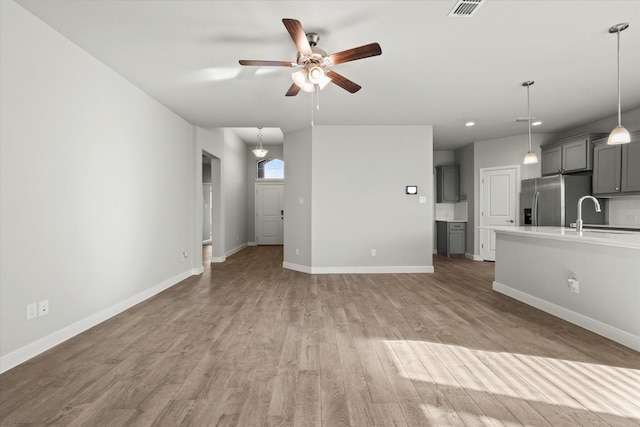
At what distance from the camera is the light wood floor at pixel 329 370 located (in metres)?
A: 1.84

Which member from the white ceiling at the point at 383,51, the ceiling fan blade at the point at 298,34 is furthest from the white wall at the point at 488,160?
the ceiling fan blade at the point at 298,34

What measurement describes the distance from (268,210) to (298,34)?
8.27 meters

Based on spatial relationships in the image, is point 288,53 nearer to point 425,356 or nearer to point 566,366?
point 425,356

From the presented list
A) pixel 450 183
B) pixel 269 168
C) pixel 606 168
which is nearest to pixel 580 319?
pixel 606 168

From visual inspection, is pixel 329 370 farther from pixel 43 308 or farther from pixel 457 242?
pixel 457 242

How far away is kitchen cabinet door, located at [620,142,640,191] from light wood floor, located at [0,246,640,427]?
108 inches

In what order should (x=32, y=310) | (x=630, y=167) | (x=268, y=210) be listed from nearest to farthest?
(x=32, y=310), (x=630, y=167), (x=268, y=210)

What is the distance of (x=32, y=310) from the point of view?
259 cm

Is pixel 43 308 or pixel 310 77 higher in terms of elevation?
pixel 310 77

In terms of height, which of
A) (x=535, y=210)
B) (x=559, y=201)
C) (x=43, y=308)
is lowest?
(x=43, y=308)

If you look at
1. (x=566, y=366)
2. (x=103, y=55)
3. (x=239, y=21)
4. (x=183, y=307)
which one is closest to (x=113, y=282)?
(x=183, y=307)

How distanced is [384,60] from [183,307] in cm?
355

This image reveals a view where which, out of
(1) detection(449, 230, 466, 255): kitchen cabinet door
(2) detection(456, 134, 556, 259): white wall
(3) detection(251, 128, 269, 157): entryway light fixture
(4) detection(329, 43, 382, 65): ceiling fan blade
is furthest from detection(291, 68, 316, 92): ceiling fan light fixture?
(1) detection(449, 230, 466, 255): kitchen cabinet door

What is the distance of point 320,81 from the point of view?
294cm
